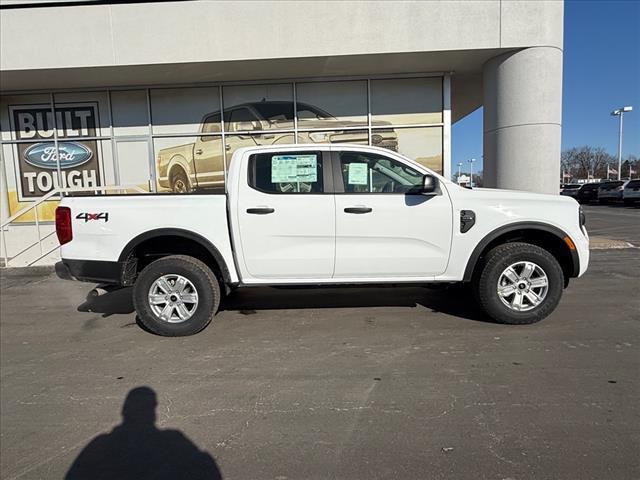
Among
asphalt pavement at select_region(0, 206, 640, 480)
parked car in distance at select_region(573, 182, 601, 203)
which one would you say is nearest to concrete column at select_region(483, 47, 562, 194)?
asphalt pavement at select_region(0, 206, 640, 480)

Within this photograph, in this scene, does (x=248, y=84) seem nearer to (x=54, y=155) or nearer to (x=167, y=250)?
(x=54, y=155)

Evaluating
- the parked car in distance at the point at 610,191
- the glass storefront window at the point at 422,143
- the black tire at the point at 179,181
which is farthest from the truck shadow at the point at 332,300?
the parked car in distance at the point at 610,191

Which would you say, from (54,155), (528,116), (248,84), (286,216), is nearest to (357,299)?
(286,216)

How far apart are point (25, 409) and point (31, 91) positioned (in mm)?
10784

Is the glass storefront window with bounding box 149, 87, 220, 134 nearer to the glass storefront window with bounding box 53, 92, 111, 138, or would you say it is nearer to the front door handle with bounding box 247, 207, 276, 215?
the glass storefront window with bounding box 53, 92, 111, 138

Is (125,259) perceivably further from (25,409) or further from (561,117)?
(561,117)

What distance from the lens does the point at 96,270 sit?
4715 millimetres

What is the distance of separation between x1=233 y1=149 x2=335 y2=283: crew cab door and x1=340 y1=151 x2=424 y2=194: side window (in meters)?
0.21

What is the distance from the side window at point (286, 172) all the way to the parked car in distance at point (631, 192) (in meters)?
29.0

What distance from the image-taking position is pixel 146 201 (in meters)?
4.70

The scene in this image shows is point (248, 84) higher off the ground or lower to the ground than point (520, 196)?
higher

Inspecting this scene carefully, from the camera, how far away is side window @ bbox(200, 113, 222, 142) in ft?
37.1

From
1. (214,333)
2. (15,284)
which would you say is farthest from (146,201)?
(15,284)

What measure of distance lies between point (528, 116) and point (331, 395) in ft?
26.6
